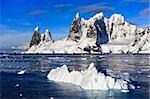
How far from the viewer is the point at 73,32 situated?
199m

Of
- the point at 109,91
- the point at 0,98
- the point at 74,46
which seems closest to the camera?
the point at 0,98

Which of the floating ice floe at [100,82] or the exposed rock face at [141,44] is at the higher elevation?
the exposed rock face at [141,44]

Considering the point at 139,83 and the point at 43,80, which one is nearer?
the point at 139,83

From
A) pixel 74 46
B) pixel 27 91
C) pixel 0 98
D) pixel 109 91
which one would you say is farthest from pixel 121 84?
pixel 74 46

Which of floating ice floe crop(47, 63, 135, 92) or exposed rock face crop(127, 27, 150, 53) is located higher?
exposed rock face crop(127, 27, 150, 53)

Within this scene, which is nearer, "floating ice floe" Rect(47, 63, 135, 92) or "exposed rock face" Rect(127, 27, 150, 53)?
"floating ice floe" Rect(47, 63, 135, 92)

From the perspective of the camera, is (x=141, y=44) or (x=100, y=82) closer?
(x=100, y=82)

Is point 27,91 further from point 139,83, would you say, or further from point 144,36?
point 144,36

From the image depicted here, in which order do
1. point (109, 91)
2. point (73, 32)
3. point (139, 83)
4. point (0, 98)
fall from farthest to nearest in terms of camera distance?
point (73, 32) < point (139, 83) < point (109, 91) < point (0, 98)

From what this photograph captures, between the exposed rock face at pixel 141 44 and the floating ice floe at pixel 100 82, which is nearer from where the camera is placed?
the floating ice floe at pixel 100 82

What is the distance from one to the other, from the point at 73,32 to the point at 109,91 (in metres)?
167

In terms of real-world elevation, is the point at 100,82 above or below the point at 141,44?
below

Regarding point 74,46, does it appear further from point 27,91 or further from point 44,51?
point 27,91

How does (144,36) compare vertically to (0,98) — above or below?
above
